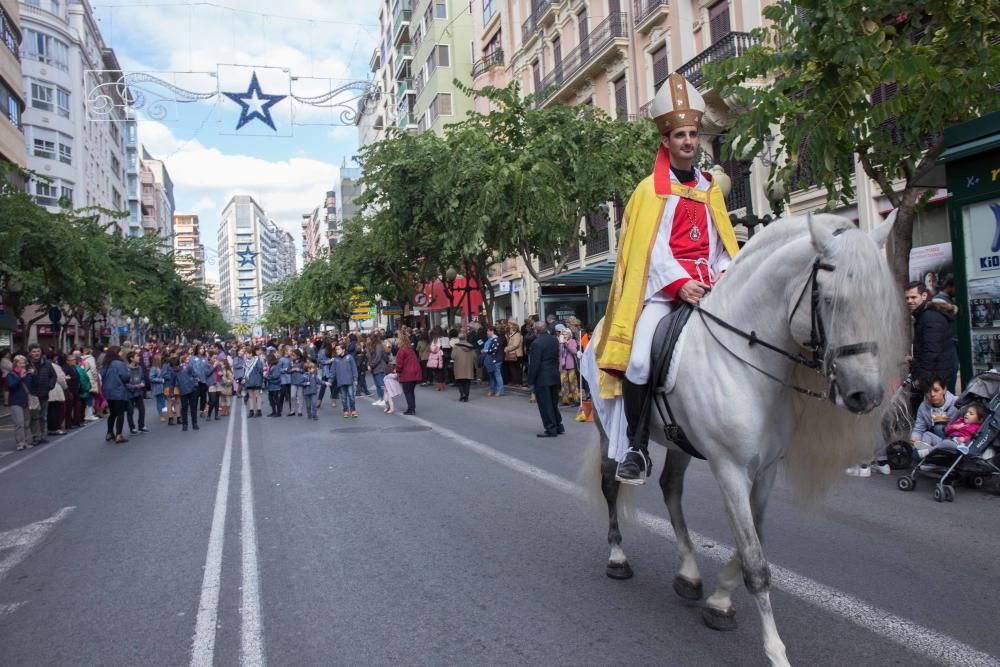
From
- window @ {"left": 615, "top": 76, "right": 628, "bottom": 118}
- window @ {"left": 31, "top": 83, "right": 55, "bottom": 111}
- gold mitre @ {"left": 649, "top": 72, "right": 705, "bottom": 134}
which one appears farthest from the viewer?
window @ {"left": 31, "top": 83, "right": 55, "bottom": 111}

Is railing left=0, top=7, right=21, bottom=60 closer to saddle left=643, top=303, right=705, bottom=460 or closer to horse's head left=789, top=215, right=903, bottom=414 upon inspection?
saddle left=643, top=303, right=705, bottom=460

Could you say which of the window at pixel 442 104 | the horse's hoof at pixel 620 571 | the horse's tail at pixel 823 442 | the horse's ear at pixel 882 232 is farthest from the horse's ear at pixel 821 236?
the window at pixel 442 104

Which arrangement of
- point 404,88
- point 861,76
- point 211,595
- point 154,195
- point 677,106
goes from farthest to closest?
point 154,195 < point 404,88 < point 861,76 < point 211,595 < point 677,106

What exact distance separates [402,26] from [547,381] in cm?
5361

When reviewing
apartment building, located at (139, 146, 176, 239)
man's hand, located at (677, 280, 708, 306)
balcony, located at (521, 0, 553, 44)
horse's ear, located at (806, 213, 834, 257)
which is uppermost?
apartment building, located at (139, 146, 176, 239)

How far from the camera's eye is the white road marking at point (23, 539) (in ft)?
20.5

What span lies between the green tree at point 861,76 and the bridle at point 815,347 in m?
5.48

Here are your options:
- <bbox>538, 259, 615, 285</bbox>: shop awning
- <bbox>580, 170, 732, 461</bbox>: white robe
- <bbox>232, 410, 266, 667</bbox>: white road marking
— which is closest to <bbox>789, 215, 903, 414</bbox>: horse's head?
<bbox>580, 170, 732, 461</bbox>: white robe

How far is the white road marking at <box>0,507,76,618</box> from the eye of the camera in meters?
6.24

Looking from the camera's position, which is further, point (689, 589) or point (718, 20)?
point (718, 20)

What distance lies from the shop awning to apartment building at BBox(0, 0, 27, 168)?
21905 millimetres

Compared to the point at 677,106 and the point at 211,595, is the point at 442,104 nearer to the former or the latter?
the point at 677,106

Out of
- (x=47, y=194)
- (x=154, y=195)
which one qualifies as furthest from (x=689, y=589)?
(x=154, y=195)

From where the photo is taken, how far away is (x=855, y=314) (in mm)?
3121
